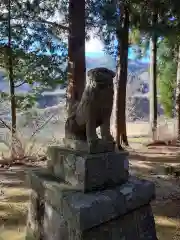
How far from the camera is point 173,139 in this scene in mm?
7449

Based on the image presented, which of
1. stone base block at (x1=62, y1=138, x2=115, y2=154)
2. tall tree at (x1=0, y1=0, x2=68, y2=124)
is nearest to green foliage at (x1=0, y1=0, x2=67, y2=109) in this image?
tall tree at (x1=0, y1=0, x2=68, y2=124)

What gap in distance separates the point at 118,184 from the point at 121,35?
4.52m

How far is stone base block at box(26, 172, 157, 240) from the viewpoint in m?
1.67

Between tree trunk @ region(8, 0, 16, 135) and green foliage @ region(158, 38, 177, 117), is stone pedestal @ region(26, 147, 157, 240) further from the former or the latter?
green foliage @ region(158, 38, 177, 117)

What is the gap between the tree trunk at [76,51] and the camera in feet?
14.9

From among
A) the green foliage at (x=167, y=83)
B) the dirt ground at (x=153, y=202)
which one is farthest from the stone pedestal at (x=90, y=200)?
the green foliage at (x=167, y=83)

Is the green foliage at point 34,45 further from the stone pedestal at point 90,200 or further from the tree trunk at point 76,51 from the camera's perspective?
the stone pedestal at point 90,200

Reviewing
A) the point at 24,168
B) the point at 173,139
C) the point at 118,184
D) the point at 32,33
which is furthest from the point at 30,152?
the point at 173,139

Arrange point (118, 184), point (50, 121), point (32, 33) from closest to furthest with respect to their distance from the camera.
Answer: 1. point (118, 184)
2. point (32, 33)
3. point (50, 121)

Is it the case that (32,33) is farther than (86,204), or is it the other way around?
(32,33)

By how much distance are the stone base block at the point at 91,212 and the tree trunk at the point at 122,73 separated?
420cm

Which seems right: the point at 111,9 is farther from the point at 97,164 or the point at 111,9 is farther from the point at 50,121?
the point at 97,164

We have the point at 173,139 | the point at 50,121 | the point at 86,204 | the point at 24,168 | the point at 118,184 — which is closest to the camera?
the point at 86,204

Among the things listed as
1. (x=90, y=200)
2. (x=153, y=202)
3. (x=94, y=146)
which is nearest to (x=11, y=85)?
(x=153, y=202)
